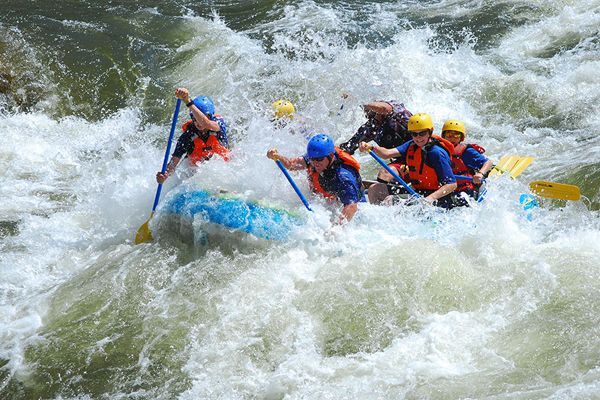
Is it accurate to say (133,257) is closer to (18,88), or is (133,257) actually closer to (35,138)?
(35,138)

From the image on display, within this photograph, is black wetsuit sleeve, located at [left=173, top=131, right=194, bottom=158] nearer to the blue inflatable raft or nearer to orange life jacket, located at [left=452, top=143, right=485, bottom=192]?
the blue inflatable raft

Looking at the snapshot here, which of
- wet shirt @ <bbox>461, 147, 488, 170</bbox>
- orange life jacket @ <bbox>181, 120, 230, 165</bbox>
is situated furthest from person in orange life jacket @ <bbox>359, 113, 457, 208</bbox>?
orange life jacket @ <bbox>181, 120, 230, 165</bbox>

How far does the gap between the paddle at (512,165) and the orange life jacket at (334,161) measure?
2.06 m

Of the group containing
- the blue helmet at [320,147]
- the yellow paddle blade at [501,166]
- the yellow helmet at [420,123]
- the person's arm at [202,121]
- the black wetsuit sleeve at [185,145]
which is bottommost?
the yellow paddle blade at [501,166]

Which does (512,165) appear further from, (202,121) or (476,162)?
(202,121)

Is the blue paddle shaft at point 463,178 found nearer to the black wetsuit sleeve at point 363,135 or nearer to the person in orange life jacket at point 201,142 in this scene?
the black wetsuit sleeve at point 363,135

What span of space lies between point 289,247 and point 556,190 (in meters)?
3.09

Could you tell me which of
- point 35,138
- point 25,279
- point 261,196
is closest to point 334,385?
point 261,196

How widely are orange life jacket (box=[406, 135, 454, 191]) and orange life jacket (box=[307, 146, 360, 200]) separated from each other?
2.48 feet

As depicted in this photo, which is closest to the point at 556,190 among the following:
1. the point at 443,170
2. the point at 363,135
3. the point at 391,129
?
the point at 443,170

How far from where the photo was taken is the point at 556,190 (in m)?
8.16

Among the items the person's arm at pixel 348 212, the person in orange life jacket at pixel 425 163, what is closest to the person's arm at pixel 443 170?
the person in orange life jacket at pixel 425 163

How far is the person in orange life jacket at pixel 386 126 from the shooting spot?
8258 mm

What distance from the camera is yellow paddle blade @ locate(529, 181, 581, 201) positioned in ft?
26.4
